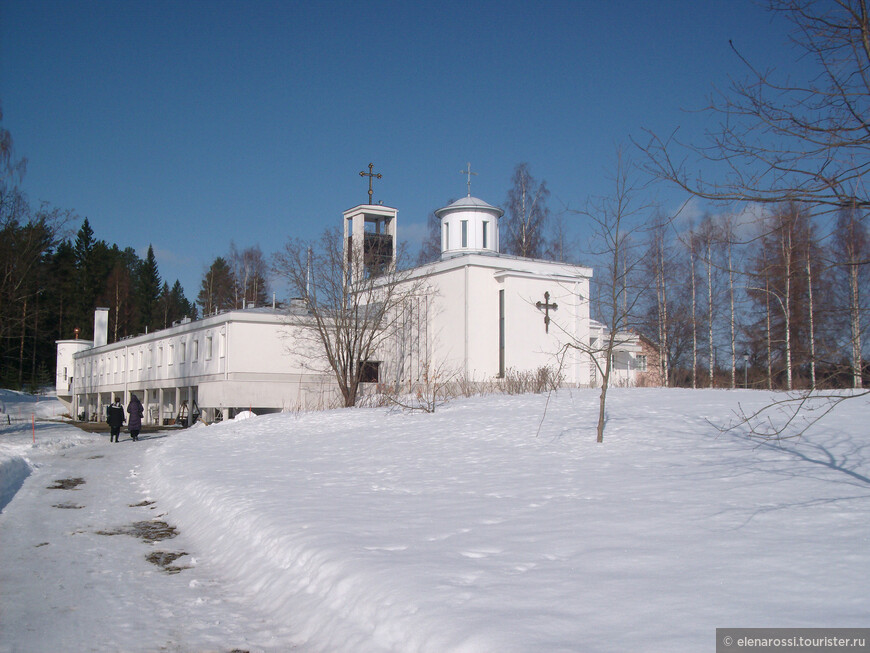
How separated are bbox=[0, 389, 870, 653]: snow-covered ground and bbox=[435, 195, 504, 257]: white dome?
18.4 metres

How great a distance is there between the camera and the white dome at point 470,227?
31719mm

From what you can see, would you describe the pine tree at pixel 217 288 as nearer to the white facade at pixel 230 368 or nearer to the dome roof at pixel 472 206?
the white facade at pixel 230 368

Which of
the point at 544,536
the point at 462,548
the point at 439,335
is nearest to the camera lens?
the point at 462,548

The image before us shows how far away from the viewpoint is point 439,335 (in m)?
29.4

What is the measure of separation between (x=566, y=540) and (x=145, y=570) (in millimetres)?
4076

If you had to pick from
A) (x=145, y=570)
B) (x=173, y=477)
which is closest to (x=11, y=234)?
(x=173, y=477)

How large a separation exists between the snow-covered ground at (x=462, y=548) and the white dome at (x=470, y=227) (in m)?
18.4

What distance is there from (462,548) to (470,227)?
1025 inches

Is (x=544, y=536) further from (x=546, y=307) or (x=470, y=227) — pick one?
(x=470, y=227)

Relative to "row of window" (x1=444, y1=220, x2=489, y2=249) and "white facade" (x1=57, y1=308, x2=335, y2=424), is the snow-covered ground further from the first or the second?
"row of window" (x1=444, y1=220, x2=489, y2=249)

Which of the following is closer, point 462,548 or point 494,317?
point 462,548

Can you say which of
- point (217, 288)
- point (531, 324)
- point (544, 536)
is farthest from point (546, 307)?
point (217, 288)

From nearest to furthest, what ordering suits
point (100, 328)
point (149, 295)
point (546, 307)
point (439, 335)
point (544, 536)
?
1. point (544, 536)
2. point (546, 307)
3. point (439, 335)
4. point (100, 328)
5. point (149, 295)

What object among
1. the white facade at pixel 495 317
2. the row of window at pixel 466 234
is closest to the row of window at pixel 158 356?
the white facade at pixel 495 317
